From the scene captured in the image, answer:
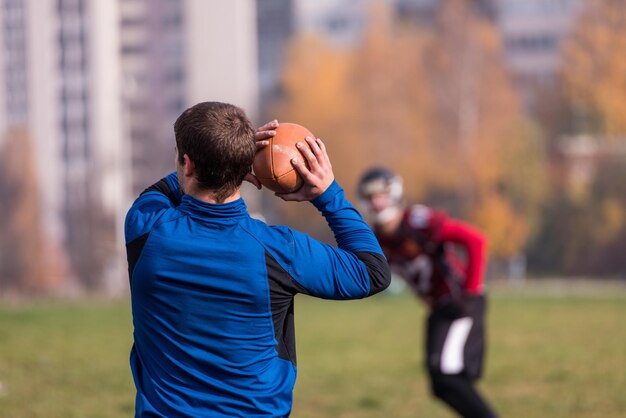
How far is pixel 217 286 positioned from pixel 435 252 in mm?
4436

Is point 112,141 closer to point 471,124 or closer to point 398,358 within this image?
point 471,124

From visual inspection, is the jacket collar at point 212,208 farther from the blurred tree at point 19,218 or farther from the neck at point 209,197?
the blurred tree at point 19,218

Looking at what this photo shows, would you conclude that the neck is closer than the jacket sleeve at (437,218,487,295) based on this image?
Yes

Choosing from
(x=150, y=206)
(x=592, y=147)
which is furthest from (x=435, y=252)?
(x=592, y=147)

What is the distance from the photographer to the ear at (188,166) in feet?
10.6

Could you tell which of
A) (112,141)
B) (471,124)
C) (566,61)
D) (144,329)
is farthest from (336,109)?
(144,329)

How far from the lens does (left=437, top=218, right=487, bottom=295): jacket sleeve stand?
7277mm

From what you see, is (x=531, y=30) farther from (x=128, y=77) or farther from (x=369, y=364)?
(x=369, y=364)

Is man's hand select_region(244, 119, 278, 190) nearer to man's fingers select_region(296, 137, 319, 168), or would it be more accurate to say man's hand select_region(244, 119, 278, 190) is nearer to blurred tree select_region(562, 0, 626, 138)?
man's fingers select_region(296, 137, 319, 168)

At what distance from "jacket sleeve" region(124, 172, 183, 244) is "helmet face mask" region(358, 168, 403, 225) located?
137 inches

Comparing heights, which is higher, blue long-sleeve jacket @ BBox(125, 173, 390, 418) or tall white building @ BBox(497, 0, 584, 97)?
tall white building @ BBox(497, 0, 584, 97)

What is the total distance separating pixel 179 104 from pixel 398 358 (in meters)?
54.3

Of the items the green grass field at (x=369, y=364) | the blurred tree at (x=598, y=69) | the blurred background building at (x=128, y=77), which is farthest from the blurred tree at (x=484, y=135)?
the green grass field at (x=369, y=364)

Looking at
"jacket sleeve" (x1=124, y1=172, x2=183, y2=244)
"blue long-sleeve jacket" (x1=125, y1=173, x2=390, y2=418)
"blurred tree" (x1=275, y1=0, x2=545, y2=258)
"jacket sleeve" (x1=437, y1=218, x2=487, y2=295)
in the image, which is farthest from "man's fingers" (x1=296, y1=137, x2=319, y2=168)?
"blurred tree" (x1=275, y1=0, x2=545, y2=258)
